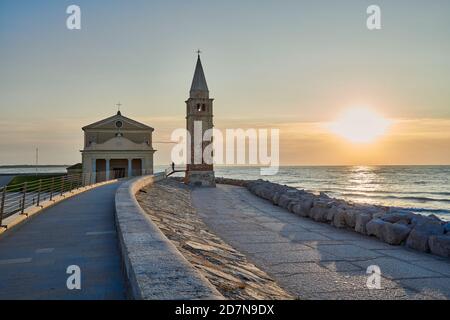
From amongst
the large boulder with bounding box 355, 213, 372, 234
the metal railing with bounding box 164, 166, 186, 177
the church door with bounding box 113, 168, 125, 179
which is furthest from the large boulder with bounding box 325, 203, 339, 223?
the metal railing with bounding box 164, 166, 186, 177

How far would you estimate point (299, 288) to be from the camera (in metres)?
7.32

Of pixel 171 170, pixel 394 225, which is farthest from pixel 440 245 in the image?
pixel 171 170

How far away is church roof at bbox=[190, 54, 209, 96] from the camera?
133 feet

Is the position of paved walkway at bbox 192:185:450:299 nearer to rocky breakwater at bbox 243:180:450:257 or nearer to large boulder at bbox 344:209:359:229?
rocky breakwater at bbox 243:180:450:257

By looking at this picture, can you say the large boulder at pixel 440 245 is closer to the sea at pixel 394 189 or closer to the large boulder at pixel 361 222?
the large boulder at pixel 361 222

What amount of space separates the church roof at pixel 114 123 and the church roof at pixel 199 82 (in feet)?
22.3

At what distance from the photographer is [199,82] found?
41.0 meters

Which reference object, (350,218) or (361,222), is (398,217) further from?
(350,218)

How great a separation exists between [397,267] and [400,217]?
17.5 feet

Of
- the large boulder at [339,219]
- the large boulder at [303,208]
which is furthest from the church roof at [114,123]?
the large boulder at [339,219]
